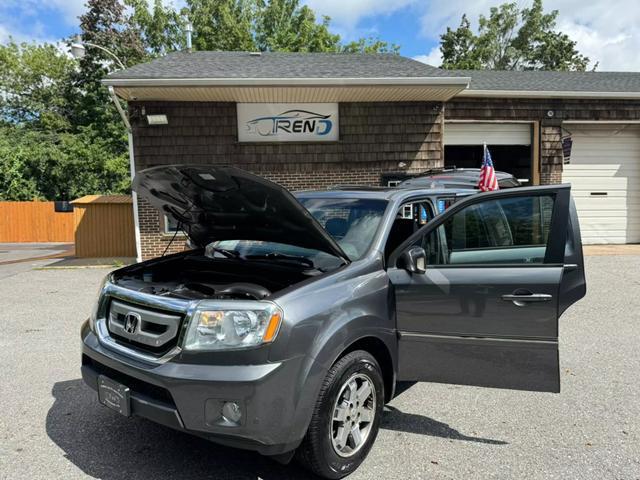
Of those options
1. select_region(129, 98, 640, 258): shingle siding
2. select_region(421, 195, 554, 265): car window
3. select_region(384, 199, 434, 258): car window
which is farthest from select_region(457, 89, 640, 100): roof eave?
select_region(421, 195, 554, 265): car window

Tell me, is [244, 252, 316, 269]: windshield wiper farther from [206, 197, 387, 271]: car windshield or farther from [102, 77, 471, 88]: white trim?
[102, 77, 471, 88]: white trim

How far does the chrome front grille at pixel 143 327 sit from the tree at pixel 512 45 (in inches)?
1505

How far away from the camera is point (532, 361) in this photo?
9.62 ft

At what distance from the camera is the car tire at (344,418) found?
2.50m

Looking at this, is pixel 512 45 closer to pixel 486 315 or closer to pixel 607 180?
pixel 607 180

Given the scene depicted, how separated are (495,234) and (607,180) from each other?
41.1 ft

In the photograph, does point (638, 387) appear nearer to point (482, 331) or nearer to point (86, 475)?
point (482, 331)

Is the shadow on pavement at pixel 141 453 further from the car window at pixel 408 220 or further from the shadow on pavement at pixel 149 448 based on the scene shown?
the car window at pixel 408 220

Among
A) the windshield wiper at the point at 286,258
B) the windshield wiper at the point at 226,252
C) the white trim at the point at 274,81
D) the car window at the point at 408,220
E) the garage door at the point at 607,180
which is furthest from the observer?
the garage door at the point at 607,180

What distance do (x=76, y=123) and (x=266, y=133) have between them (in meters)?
23.7

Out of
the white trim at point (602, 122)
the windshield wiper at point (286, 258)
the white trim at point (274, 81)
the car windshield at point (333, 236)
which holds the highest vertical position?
the white trim at point (274, 81)

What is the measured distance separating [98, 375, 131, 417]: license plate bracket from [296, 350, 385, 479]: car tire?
0.95m

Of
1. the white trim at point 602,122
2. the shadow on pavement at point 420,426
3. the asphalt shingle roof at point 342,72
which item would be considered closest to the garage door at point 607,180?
the white trim at point 602,122

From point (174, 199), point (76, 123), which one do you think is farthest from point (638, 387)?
point (76, 123)
